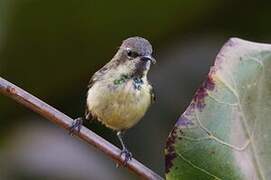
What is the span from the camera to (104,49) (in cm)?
481

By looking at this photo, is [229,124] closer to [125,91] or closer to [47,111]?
[47,111]

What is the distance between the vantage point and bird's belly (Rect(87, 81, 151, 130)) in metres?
3.09

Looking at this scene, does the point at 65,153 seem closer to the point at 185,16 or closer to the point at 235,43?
the point at 185,16

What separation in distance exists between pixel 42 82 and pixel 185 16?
101 centimetres

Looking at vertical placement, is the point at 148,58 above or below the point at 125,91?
above

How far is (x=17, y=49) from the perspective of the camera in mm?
4785

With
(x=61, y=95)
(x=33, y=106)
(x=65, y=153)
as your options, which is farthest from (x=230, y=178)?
(x=61, y=95)

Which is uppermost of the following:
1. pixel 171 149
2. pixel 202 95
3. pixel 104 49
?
pixel 202 95

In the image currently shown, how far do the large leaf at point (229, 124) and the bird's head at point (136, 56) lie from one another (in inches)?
57.6

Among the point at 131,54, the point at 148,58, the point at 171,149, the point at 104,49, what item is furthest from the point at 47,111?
the point at 104,49

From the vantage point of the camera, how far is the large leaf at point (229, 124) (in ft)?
5.00

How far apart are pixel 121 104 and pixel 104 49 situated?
1733 millimetres

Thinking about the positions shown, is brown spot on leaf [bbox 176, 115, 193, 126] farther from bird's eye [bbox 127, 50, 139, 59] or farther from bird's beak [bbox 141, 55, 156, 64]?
bird's eye [bbox 127, 50, 139, 59]

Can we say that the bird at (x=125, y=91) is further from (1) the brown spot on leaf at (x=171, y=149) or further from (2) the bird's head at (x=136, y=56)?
(1) the brown spot on leaf at (x=171, y=149)
